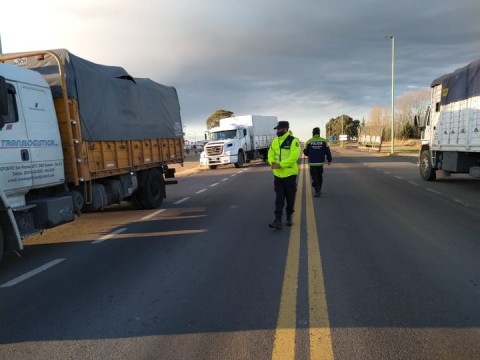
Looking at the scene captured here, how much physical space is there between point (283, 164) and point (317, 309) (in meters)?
4.23

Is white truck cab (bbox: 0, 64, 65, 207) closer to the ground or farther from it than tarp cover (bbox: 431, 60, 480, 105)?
closer to the ground

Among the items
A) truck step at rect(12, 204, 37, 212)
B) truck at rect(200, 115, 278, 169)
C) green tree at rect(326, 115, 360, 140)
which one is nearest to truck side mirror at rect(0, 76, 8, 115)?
truck step at rect(12, 204, 37, 212)

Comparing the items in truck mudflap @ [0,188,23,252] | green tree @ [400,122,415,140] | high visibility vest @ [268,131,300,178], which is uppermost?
high visibility vest @ [268,131,300,178]

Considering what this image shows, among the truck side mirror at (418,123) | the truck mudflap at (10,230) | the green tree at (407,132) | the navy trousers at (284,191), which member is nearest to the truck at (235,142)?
the truck side mirror at (418,123)

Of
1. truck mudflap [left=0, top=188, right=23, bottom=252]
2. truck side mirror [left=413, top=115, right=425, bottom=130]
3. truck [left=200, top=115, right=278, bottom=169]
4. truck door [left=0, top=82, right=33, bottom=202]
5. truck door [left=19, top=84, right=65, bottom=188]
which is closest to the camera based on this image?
truck mudflap [left=0, top=188, right=23, bottom=252]

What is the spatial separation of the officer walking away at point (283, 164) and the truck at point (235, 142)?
2066 cm

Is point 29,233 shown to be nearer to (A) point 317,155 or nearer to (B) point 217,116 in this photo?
(A) point 317,155

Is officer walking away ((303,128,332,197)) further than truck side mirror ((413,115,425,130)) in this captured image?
No

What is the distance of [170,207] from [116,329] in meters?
7.97

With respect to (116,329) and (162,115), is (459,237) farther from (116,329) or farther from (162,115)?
(162,115)

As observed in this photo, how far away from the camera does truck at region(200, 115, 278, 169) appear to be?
29250 mm

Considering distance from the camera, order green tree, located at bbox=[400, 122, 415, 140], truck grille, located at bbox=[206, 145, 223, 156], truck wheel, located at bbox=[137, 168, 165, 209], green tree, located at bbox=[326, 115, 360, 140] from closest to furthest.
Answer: truck wheel, located at bbox=[137, 168, 165, 209]
truck grille, located at bbox=[206, 145, 223, 156]
green tree, located at bbox=[400, 122, 415, 140]
green tree, located at bbox=[326, 115, 360, 140]

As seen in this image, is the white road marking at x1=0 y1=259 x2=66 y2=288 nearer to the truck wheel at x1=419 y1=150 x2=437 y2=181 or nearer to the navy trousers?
the navy trousers

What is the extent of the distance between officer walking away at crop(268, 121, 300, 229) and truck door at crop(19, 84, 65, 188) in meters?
3.67
